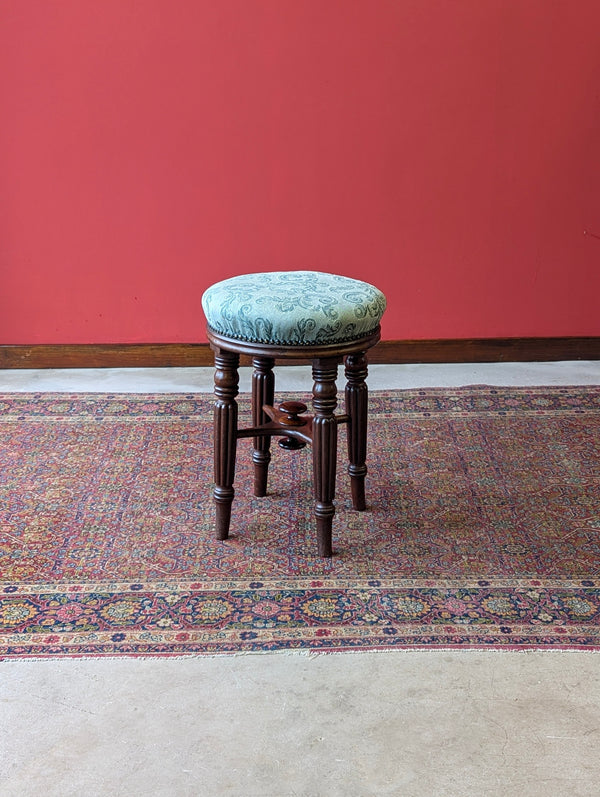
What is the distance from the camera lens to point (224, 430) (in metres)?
2.33

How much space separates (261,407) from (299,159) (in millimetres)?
1280

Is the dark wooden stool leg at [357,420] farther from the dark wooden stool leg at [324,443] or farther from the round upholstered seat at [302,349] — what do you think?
the dark wooden stool leg at [324,443]

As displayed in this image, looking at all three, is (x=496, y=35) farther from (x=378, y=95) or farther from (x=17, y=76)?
(x=17, y=76)

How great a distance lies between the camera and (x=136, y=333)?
367cm

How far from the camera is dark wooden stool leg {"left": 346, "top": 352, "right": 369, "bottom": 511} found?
2414mm

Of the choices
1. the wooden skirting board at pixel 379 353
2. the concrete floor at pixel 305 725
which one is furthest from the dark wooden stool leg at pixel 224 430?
the wooden skirting board at pixel 379 353

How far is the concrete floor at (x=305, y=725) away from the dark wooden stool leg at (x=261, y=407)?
0.74 metres

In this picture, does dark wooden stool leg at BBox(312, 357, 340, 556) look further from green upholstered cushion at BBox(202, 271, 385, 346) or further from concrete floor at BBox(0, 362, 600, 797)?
concrete floor at BBox(0, 362, 600, 797)

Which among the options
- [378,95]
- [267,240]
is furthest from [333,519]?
[378,95]

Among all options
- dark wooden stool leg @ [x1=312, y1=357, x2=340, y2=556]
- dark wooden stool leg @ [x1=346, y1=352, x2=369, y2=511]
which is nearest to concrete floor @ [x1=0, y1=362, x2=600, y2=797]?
dark wooden stool leg @ [x1=312, y1=357, x2=340, y2=556]

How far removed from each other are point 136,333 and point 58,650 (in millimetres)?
1850

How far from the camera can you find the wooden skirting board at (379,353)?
367 cm

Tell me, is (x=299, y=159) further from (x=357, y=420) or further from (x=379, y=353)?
(x=357, y=420)

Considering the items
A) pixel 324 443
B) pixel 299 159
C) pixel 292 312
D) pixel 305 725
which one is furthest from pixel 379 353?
pixel 305 725
